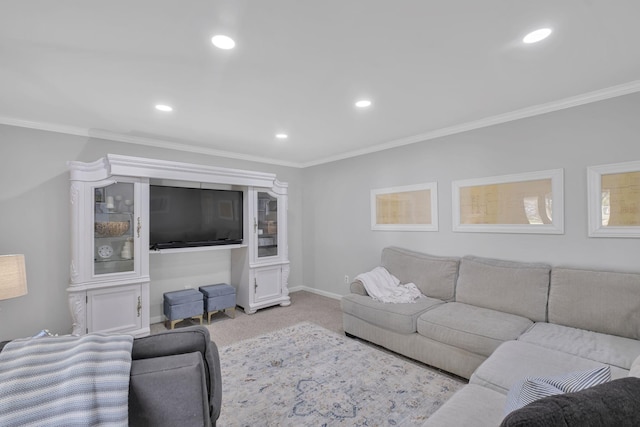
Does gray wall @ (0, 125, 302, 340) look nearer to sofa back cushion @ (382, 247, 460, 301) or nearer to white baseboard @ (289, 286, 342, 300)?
white baseboard @ (289, 286, 342, 300)

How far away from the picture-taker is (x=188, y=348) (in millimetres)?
1169

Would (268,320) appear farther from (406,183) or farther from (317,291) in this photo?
(406,183)

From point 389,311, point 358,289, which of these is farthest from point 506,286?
point 358,289

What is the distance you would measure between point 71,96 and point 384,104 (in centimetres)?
279

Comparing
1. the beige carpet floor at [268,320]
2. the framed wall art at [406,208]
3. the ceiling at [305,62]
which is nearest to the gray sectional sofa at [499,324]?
the framed wall art at [406,208]

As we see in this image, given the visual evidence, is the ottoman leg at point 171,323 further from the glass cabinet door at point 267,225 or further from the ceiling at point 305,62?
the ceiling at point 305,62

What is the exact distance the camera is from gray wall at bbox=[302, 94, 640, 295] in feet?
8.31

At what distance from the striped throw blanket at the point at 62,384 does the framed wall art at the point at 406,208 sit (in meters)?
3.48

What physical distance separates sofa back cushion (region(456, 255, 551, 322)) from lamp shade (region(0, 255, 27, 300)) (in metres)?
3.98

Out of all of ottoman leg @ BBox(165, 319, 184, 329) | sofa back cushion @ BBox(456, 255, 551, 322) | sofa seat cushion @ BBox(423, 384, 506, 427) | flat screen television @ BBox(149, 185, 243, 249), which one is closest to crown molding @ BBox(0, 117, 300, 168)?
flat screen television @ BBox(149, 185, 243, 249)

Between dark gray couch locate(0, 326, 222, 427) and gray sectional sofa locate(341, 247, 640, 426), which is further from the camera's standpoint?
gray sectional sofa locate(341, 247, 640, 426)

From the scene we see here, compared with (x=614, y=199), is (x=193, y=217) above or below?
below

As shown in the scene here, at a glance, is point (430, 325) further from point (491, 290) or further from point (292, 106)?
point (292, 106)

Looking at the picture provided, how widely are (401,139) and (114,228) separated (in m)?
3.72
